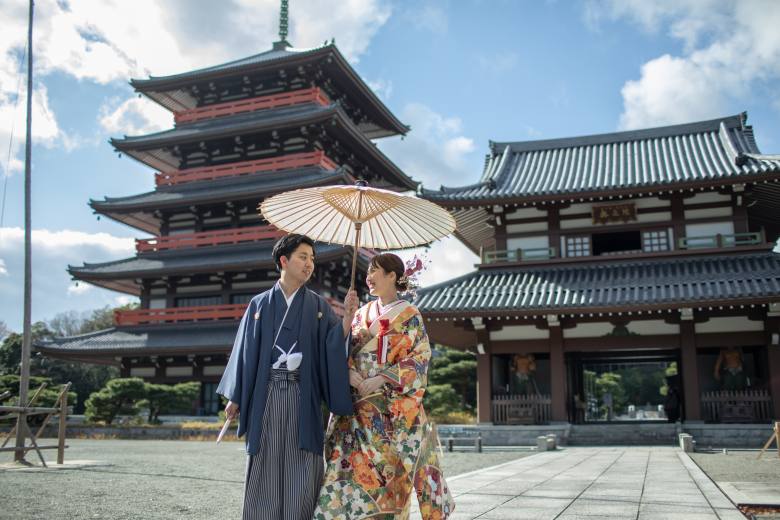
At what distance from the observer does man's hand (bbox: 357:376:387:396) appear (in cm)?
382

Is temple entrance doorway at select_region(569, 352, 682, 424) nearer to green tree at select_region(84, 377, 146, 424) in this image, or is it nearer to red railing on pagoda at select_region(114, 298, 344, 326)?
red railing on pagoda at select_region(114, 298, 344, 326)

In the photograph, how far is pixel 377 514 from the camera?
3.69 m

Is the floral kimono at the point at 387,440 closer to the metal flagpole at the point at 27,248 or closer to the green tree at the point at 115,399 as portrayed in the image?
the metal flagpole at the point at 27,248

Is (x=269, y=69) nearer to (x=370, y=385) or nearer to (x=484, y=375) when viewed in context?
(x=484, y=375)

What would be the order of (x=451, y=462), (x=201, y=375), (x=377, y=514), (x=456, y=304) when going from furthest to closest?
(x=201, y=375) < (x=456, y=304) < (x=451, y=462) < (x=377, y=514)

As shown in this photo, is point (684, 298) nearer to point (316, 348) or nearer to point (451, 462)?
point (451, 462)

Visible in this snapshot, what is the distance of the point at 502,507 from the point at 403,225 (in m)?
2.85

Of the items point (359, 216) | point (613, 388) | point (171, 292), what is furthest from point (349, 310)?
point (613, 388)

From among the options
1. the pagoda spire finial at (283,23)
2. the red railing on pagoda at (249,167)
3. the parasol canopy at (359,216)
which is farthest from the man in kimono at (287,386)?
the pagoda spire finial at (283,23)

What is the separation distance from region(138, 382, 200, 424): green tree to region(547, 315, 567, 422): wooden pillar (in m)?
13.4

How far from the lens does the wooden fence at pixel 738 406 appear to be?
14.2 m

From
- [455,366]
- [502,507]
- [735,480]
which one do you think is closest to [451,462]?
[735,480]

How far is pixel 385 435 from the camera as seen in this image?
3822 mm

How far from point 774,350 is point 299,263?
46.0ft
